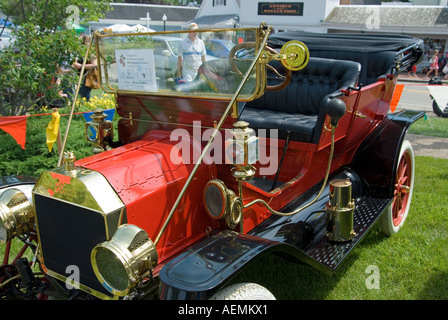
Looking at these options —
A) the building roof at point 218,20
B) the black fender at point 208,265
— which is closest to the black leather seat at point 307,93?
the black fender at point 208,265

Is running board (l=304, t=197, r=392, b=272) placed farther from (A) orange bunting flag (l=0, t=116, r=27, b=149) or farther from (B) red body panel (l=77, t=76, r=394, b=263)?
Result: (A) orange bunting flag (l=0, t=116, r=27, b=149)

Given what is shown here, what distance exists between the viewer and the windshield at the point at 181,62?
7.22 ft

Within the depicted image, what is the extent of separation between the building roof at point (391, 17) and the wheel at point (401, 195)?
1808 centimetres

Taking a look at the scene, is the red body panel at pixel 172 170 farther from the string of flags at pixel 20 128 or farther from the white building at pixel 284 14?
the white building at pixel 284 14

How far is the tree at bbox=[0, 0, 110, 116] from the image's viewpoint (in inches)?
181

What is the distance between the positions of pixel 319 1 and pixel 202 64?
20939 millimetres

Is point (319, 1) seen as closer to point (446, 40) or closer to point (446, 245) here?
point (446, 40)

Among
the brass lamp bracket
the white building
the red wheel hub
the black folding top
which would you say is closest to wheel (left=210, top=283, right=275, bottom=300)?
the brass lamp bracket

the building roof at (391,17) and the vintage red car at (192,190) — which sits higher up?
the building roof at (391,17)

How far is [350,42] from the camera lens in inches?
165

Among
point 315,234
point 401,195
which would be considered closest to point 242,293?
point 315,234

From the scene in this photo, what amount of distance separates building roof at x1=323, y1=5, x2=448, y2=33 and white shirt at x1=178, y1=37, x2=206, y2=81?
1975 centimetres

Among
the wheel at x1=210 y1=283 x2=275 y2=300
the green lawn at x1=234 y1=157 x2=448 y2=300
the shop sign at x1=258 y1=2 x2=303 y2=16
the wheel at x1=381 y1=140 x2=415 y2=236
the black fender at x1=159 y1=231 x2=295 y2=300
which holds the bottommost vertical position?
the green lawn at x1=234 y1=157 x2=448 y2=300
